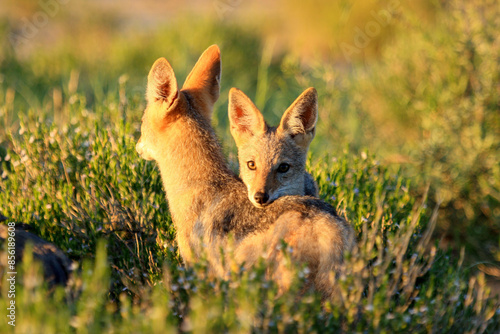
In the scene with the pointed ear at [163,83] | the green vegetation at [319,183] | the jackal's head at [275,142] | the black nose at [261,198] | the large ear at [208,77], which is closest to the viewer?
the green vegetation at [319,183]

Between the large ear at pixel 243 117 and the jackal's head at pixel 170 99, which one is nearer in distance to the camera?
the jackal's head at pixel 170 99

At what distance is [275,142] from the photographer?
4016 millimetres

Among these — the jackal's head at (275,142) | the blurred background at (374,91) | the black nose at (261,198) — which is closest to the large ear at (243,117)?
the jackal's head at (275,142)

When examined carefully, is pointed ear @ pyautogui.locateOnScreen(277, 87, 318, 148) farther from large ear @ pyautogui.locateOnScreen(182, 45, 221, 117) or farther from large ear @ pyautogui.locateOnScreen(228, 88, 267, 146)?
large ear @ pyautogui.locateOnScreen(182, 45, 221, 117)

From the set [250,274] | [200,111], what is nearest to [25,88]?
[200,111]

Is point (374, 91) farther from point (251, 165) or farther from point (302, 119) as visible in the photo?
point (251, 165)

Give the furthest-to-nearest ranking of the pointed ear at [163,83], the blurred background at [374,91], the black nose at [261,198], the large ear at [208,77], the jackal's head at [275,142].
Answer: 1. the blurred background at [374,91]
2. the large ear at [208,77]
3. the jackal's head at [275,142]
4. the pointed ear at [163,83]
5. the black nose at [261,198]

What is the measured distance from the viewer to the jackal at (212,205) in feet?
10.2

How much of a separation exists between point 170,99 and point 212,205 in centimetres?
86

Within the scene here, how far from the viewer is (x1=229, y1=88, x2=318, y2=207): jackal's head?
3.90 m

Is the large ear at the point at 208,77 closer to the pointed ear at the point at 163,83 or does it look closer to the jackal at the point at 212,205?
the jackal at the point at 212,205

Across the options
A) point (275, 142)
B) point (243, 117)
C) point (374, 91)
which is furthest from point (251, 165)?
point (374, 91)

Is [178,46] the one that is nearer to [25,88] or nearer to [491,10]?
[25,88]

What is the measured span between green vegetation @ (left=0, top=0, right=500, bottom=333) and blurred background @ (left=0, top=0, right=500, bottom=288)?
0.03 metres
